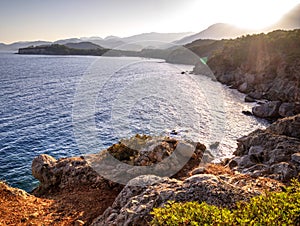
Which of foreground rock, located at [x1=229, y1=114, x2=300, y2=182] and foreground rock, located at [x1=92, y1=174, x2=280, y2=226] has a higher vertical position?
foreground rock, located at [x1=92, y1=174, x2=280, y2=226]

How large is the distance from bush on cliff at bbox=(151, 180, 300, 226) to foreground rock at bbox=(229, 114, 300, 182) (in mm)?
9595

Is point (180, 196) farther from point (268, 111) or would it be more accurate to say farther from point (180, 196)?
point (268, 111)

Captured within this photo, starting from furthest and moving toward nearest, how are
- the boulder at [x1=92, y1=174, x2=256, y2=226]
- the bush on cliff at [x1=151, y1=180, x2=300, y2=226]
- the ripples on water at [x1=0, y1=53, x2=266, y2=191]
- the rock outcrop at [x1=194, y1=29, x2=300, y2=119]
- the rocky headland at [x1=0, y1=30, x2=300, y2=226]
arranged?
the rock outcrop at [x1=194, y1=29, x2=300, y2=119] → the ripples on water at [x1=0, y1=53, x2=266, y2=191] → the rocky headland at [x1=0, y1=30, x2=300, y2=226] → the boulder at [x1=92, y1=174, x2=256, y2=226] → the bush on cliff at [x1=151, y1=180, x2=300, y2=226]

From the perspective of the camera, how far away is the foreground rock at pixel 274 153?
15120 mm

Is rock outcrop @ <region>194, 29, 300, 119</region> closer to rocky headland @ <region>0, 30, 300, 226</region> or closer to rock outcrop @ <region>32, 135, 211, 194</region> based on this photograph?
rocky headland @ <region>0, 30, 300, 226</region>

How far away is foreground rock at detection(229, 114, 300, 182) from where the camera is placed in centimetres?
1512

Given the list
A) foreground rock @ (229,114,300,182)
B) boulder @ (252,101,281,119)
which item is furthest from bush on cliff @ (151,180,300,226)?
boulder @ (252,101,281,119)

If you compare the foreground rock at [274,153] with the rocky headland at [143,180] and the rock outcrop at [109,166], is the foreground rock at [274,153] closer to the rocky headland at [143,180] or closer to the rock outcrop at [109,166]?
the rocky headland at [143,180]

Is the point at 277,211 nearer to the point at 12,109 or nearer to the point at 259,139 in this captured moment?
the point at 259,139

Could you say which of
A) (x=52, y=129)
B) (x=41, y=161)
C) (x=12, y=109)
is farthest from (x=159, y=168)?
(x=12, y=109)

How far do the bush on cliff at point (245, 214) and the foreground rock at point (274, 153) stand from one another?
959 cm

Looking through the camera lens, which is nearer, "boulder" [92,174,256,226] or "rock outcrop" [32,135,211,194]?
"boulder" [92,174,256,226]

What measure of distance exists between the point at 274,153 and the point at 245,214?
15.6 metres

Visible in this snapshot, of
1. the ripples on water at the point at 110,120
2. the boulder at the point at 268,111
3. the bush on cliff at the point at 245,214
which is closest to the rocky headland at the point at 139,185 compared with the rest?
the bush on cliff at the point at 245,214
